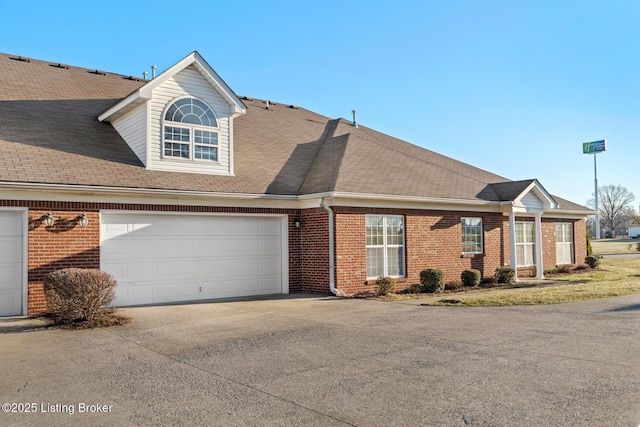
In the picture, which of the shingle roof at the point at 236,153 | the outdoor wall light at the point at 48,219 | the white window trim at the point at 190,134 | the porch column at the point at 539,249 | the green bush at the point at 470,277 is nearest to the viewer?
the outdoor wall light at the point at 48,219

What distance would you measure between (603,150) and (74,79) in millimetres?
97369

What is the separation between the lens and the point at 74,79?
1786cm

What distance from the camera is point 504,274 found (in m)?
18.6

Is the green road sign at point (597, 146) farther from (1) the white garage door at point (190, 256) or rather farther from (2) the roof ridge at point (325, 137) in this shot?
(1) the white garage door at point (190, 256)

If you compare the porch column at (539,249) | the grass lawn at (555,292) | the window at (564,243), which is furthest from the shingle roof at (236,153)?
the window at (564,243)

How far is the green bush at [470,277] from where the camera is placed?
1759 cm

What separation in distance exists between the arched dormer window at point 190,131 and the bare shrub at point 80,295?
202 inches

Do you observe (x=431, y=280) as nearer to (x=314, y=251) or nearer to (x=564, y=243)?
(x=314, y=251)

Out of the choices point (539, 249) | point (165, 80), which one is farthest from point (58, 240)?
point (539, 249)

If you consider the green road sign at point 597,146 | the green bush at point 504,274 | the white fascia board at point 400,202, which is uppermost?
the green road sign at point 597,146

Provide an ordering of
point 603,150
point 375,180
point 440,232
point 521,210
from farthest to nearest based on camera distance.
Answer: point 603,150 → point 521,210 → point 440,232 → point 375,180

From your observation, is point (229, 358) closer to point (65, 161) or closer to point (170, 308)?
point (170, 308)

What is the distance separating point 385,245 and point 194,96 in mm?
7451

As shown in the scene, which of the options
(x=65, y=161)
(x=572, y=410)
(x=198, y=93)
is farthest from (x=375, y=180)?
(x=572, y=410)
